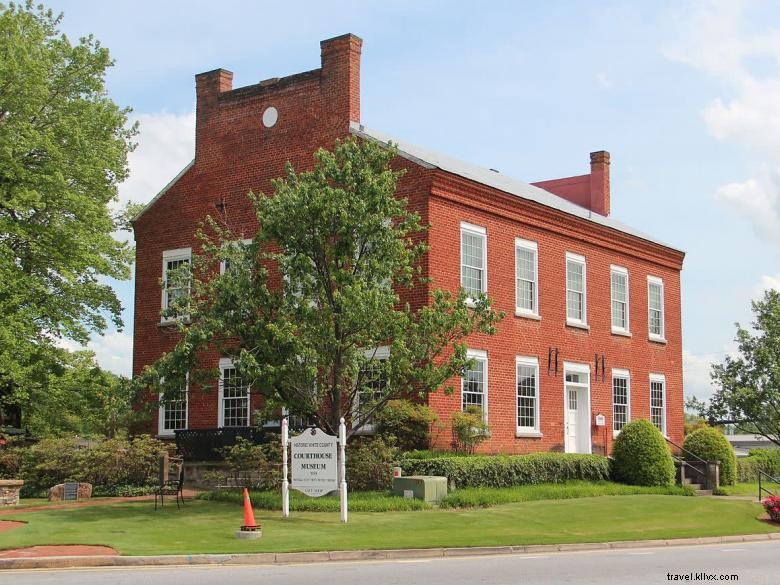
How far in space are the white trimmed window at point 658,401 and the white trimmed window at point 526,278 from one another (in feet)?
26.3

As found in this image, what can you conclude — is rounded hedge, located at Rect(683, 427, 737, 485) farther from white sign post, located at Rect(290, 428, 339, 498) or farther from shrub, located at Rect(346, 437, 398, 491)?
white sign post, located at Rect(290, 428, 339, 498)

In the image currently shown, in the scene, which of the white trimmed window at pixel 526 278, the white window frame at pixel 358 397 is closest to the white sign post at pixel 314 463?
the white window frame at pixel 358 397

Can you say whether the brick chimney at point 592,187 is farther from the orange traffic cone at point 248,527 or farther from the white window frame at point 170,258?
the orange traffic cone at point 248,527

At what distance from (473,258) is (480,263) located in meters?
0.31

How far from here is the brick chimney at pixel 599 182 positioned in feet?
144

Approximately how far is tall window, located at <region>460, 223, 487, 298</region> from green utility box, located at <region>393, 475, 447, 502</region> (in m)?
6.56

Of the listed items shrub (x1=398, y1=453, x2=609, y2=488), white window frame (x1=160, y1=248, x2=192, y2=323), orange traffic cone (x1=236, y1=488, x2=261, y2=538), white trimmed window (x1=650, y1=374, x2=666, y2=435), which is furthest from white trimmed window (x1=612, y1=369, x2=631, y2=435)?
orange traffic cone (x1=236, y1=488, x2=261, y2=538)

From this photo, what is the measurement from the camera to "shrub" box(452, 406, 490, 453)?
89.2 ft

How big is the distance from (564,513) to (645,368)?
1505cm

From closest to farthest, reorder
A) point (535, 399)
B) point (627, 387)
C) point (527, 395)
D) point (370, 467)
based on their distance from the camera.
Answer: point (370, 467) < point (527, 395) < point (535, 399) < point (627, 387)

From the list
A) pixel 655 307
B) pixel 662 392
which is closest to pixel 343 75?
pixel 655 307

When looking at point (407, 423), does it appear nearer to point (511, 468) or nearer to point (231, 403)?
point (511, 468)

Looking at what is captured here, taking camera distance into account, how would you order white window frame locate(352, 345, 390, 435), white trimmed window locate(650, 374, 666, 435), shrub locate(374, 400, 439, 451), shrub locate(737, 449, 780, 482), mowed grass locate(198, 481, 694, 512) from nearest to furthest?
mowed grass locate(198, 481, 694, 512)
shrub locate(374, 400, 439, 451)
white window frame locate(352, 345, 390, 435)
shrub locate(737, 449, 780, 482)
white trimmed window locate(650, 374, 666, 435)

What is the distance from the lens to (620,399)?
3588 centimetres
